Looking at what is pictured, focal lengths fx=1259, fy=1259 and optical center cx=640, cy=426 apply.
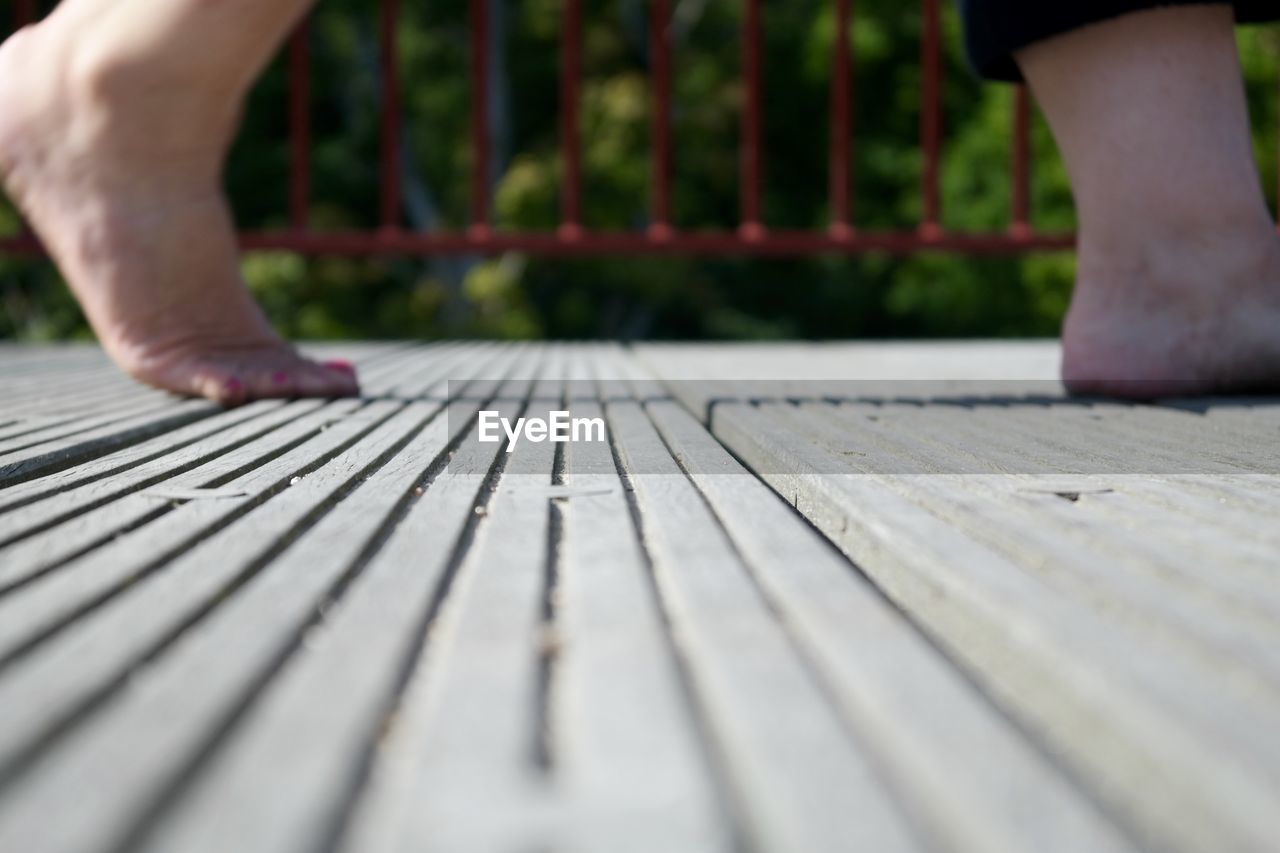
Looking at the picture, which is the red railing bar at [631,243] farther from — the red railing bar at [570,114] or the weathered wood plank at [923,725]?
the weathered wood plank at [923,725]

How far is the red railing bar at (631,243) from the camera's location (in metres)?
2.95

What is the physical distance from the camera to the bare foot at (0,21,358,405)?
1.48 metres

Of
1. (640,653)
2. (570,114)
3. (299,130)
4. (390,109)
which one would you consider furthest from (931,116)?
(640,653)

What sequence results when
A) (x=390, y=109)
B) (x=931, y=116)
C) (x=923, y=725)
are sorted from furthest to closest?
(x=390, y=109) → (x=931, y=116) → (x=923, y=725)

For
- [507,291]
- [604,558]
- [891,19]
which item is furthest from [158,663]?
[891,19]

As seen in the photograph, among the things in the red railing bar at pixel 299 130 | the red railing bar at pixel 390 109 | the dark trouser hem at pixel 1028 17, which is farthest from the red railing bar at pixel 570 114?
the dark trouser hem at pixel 1028 17

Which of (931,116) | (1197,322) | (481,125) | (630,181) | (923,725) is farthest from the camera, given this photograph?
(630,181)

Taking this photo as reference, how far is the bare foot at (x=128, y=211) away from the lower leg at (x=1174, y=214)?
3.07ft

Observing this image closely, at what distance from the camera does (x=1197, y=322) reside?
1477 mm

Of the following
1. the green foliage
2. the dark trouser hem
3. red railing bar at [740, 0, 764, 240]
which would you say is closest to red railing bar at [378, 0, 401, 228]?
red railing bar at [740, 0, 764, 240]

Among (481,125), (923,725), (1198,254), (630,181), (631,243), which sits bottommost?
(923,725)

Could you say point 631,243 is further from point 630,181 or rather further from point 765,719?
point 630,181

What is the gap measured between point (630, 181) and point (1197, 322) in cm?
1014

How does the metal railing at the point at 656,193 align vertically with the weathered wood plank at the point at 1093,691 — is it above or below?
above
